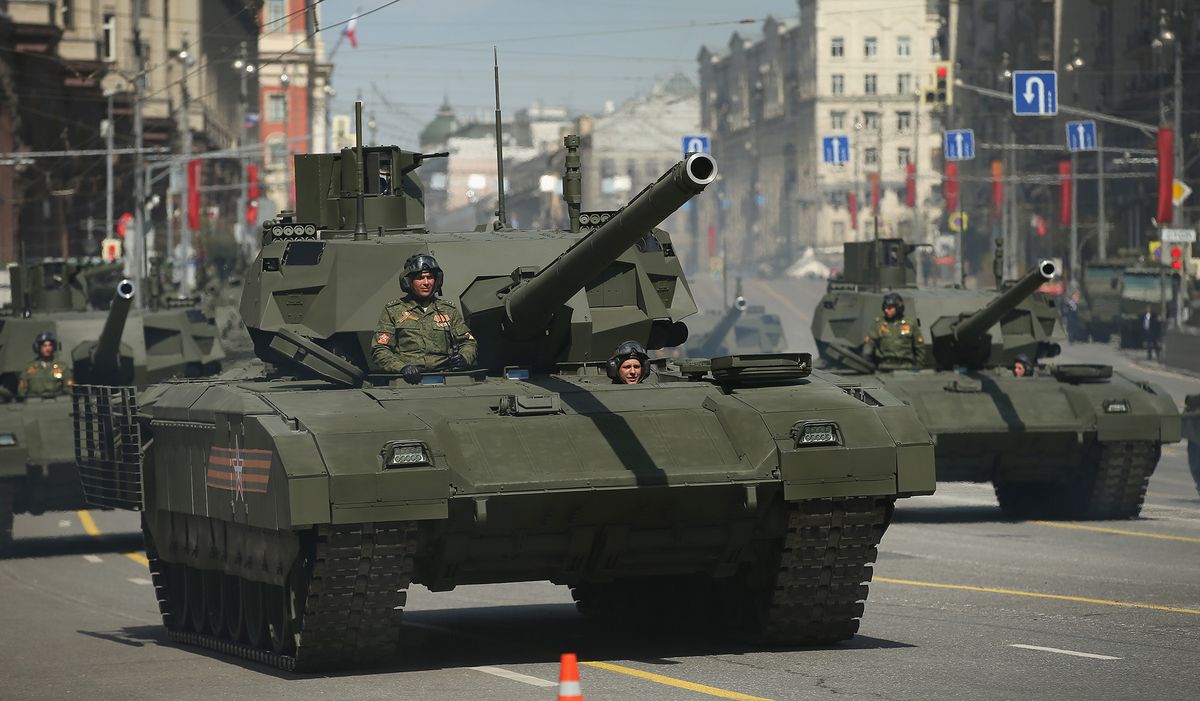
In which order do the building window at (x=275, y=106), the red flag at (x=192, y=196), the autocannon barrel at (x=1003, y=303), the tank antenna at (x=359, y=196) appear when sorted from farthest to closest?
the building window at (x=275, y=106) < the red flag at (x=192, y=196) < the autocannon barrel at (x=1003, y=303) < the tank antenna at (x=359, y=196)

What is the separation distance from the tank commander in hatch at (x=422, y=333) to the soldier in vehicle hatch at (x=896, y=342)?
12.7 meters

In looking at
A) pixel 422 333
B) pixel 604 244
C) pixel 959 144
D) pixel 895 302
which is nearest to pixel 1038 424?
pixel 895 302

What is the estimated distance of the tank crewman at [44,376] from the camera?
27094 mm

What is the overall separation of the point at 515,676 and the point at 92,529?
18.7 metres

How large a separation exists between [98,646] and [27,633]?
143 centimetres

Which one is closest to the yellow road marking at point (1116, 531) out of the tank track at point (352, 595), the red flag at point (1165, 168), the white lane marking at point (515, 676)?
the white lane marking at point (515, 676)

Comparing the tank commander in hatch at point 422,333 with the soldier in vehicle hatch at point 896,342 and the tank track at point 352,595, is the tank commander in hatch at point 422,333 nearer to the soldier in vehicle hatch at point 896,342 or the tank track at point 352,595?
the tank track at point 352,595

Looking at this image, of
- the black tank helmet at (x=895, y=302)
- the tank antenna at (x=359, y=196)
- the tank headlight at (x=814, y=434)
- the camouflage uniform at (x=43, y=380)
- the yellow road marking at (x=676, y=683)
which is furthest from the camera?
the black tank helmet at (x=895, y=302)

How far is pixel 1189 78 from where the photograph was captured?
257 feet

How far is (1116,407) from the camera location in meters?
26.0

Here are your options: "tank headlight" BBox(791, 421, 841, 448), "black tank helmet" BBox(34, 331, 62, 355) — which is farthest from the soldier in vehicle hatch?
"tank headlight" BBox(791, 421, 841, 448)

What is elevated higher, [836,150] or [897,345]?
[836,150]

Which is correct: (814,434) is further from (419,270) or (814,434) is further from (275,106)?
(275,106)

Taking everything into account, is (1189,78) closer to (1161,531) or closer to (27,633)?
(1161,531)
